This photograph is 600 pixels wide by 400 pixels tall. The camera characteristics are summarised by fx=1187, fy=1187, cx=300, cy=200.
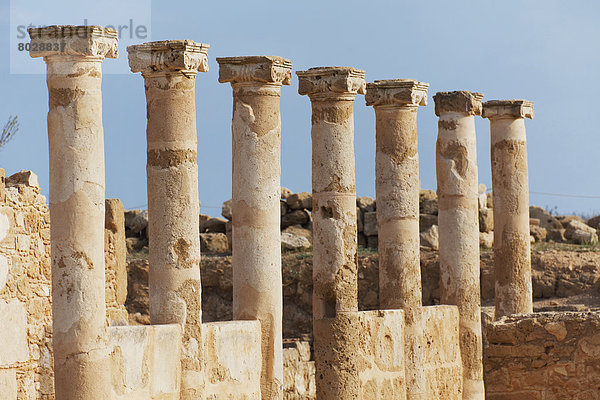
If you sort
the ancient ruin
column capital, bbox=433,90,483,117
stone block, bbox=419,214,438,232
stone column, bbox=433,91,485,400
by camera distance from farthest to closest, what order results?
stone block, bbox=419,214,438,232
column capital, bbox=433,90,483,117
stone column, bbox=433,91,485,400
the ancient ruin

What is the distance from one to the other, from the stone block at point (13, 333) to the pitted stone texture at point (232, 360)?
209 cm

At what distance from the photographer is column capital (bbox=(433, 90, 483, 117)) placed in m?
16.8

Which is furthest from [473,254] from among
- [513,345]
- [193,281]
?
[193,281]

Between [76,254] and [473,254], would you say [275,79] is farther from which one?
[473,254]

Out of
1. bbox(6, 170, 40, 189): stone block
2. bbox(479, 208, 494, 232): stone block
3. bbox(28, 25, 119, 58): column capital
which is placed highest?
bbox(28, 25, 119, 58): column capital

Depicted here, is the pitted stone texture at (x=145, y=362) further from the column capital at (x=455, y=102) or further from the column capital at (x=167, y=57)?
the column capital at (x=455, y=102)

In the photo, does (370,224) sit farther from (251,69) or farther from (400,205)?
(251,69)

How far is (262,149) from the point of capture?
1325 cm

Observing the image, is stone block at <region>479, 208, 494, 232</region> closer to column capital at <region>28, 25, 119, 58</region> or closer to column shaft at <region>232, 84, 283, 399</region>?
column shaft at <region>232, 84, 283, 399</region>

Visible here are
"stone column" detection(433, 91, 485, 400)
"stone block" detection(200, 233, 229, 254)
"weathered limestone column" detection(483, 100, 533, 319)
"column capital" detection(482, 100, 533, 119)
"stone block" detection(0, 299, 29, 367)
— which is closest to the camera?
"stone block" detection(0, 299, 29, 367)

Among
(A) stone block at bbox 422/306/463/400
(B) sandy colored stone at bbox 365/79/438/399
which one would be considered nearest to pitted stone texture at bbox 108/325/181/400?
(B) sandy colored stone at bbox 365/79/438/399

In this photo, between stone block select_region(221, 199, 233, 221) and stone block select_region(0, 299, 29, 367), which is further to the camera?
stone block select_region(221, 199, 233, 221)

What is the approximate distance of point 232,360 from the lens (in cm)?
1273

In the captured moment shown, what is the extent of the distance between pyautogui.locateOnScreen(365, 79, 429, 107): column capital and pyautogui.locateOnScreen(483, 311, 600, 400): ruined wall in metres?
3.91
